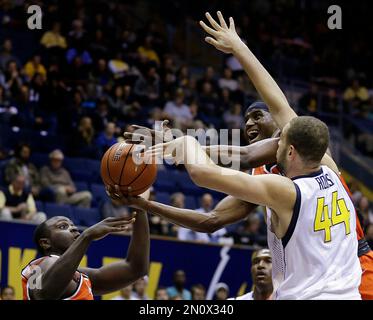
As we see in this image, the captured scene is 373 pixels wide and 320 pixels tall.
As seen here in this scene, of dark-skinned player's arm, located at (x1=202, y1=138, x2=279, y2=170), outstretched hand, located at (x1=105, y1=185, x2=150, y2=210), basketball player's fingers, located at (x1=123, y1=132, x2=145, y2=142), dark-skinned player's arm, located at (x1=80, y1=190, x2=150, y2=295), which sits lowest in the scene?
dark-skinned player's arm, located at (x1=80, y1=190, x2=150, y2=295)

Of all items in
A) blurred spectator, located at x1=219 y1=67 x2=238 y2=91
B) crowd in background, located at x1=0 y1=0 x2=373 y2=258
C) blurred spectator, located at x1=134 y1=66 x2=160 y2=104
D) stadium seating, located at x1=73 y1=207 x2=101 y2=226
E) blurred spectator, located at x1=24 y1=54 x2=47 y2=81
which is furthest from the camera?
blurred spectator, located at x1=219 y1=67 x2=238 y2=91

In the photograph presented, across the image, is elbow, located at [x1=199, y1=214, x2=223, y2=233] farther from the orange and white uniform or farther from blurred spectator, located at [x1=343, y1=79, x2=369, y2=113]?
blurred spectator, located at [x1=343, y1=79, x2=369, y2=113]

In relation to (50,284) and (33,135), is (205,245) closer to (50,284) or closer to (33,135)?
(33,135)

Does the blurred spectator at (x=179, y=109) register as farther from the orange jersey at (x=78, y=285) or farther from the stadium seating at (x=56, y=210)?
the orange jersey at (x=78, y=285)

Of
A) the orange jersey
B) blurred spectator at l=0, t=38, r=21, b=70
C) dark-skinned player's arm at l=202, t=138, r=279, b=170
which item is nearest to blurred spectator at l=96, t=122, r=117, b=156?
blurred spectator at l=0, t=38, r=21, b=70

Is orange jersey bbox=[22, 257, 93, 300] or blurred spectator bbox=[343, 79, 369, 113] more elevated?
blurred spectator bbox=[343, 79, 369, 113]

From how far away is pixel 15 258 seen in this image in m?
9.37

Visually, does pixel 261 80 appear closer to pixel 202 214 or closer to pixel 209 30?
pixel 209 30

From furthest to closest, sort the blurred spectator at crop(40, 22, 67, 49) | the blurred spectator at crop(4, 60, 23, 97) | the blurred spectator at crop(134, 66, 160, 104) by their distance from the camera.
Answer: the blurred spectator at crop(134, 66, 160, 104)
the blurred spectator at crop(40, 22, 67, 49)
the blurred spectator at crop(4, 60, 23, 97)

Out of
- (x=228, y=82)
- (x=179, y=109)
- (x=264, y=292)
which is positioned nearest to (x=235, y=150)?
(x=264, y=292)

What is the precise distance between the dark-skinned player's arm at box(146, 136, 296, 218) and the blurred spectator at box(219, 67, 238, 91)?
11518mm

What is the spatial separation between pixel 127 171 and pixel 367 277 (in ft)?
5.03

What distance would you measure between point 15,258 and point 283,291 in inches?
227

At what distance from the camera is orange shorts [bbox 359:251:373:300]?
16.0ft
